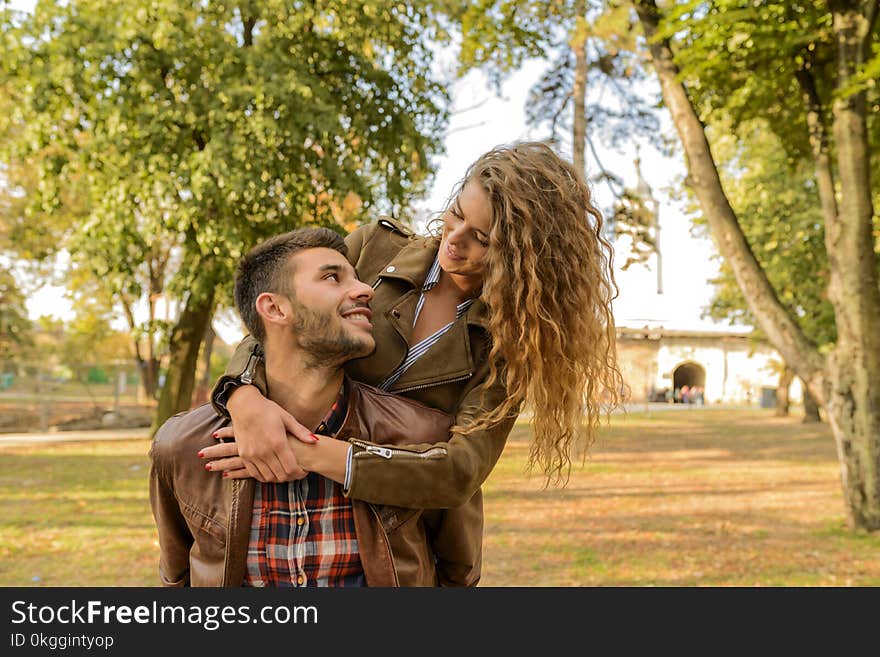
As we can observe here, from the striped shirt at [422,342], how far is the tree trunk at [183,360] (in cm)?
1708

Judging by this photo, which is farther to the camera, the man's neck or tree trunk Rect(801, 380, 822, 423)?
tree trunk Rect(801, 380, 822, 423)

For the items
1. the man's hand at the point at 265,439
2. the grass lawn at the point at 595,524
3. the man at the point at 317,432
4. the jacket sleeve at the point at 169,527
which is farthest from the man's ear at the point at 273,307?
the grass lawn at the point at 595,524

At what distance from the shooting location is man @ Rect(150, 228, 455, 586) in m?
2.62

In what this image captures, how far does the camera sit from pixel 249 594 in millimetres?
2609

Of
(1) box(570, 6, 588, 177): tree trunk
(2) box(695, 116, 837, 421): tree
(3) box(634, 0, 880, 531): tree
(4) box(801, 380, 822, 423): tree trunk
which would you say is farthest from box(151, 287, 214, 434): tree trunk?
(4) box(801, 380, 822, 423): tree trunk

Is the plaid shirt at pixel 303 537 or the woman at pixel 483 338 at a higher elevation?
the woman at pixel 483 338

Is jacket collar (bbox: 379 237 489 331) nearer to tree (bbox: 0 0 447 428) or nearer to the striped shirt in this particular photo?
the striped shirt

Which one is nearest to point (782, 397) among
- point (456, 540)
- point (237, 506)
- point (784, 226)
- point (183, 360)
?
point (784, 226)

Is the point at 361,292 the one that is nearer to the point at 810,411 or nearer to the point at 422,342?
the point at 422,342

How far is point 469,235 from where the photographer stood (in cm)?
279

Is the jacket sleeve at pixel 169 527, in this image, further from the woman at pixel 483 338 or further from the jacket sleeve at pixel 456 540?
the jacket sleeve at pixel 456 540

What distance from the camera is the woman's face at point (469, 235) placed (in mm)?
2775

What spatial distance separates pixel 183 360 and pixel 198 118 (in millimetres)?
5658

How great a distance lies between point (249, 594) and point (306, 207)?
52.2 feet
